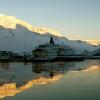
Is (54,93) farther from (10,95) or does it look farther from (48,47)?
(48,47)

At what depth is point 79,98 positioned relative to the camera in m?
26.5

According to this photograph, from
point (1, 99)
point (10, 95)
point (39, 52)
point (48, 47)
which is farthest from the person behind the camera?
point (48, 47)

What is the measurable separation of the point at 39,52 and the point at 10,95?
145m

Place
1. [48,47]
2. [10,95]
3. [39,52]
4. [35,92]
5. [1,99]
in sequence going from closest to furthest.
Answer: [1,99], [10,95], [35,92], [39,52], [48,47]

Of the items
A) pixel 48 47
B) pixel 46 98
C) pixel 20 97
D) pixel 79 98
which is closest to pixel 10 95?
pixel 20 97

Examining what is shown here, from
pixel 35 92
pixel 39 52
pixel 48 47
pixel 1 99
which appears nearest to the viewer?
pixel 1 99

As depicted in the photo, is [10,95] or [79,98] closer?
[79,98]

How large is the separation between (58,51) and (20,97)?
558 ft

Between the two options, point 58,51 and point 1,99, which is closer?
point 1,99

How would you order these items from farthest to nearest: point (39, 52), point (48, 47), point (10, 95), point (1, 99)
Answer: point (48, 47), point (39, 52), point (10, 95), point (1, 99)

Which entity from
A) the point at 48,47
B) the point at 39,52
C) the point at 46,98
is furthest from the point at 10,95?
the point at 48,47

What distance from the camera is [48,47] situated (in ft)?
619

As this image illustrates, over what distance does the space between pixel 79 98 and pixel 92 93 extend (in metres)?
3.03

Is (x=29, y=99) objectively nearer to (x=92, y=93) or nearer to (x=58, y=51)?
(x=92, y=93)
